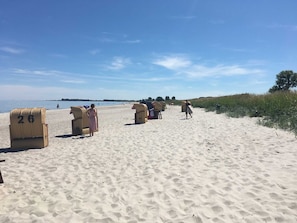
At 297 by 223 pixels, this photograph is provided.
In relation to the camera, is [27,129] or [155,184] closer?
[155,184]

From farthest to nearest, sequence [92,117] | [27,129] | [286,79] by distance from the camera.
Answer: [286,79] → [92,117] → [27,129]

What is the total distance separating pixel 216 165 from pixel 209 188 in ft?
5.98

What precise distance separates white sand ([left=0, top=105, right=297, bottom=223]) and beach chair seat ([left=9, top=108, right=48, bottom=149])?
2.19 feet

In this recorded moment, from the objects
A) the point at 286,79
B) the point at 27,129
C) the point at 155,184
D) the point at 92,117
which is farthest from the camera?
the point at 286,79

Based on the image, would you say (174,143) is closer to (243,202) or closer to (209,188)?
(209,188)

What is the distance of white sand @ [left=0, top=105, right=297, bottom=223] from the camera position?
4395 millimetres

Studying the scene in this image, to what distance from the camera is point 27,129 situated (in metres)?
10.5

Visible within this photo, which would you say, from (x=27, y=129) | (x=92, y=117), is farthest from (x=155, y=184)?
(x=92, y=117)

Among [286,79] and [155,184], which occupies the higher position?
[286,79]

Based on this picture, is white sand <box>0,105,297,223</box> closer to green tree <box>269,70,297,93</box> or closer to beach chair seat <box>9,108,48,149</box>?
beach chair seat <box>9,108,48,149</box>

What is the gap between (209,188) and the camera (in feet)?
17.7

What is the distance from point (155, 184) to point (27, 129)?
6.47 meters

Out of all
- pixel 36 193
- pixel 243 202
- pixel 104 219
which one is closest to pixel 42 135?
pixel 36 193

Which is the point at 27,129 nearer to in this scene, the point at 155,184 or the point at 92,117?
the point at 92,117
